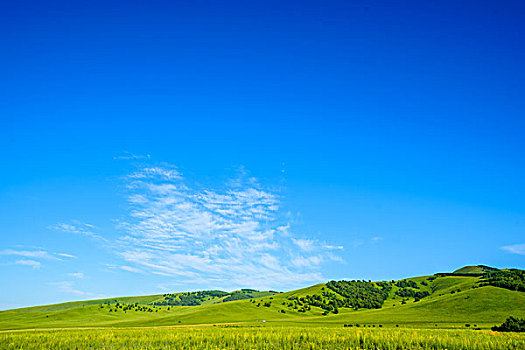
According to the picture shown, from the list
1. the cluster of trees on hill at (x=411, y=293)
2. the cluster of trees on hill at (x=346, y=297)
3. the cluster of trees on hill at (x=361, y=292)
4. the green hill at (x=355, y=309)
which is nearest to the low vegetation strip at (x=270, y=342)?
the green hill at (x=355, y=309)

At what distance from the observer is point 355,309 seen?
372ft

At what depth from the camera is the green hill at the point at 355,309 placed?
76.2 m

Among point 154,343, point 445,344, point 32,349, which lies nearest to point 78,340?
point 32,349

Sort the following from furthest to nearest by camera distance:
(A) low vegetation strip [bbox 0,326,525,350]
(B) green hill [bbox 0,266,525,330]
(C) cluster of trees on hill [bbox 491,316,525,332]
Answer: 1. (B) green hill [bbox 0,266,525,330]
2. (C) cluster of trees on hill [bbox 491,316,525,332]
3. (A) low vegetation strip [bbox 0,326,525,350]

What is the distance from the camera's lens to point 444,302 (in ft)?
293

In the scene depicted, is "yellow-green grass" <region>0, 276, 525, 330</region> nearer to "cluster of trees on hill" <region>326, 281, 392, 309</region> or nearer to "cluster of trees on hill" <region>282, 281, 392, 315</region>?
"cluster of trees on hill" <region>282, 281, 392, 315</region>

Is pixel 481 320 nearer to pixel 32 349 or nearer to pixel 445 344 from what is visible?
pixel 445 344

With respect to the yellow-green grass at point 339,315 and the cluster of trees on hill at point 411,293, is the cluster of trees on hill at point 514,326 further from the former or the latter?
the cluster of trees on hill at point 411,293

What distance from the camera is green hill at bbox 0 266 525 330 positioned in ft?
250

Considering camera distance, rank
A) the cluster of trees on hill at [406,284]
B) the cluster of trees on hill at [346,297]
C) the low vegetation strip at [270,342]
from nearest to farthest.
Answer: the low vegetation strip at [270,342], the cluster of trees on hill at [346,297], the cluster of trees on hill at [406,284]

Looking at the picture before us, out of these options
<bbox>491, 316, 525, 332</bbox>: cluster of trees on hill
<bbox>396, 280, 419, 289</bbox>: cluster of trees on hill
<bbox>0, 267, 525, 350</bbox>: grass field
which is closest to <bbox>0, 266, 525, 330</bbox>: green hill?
<bbox>396, 280, 419, 289</bbox>: cluster of trees on hill

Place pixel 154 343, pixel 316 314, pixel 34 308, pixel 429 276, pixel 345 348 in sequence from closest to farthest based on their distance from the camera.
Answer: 1. pixel 345 348
2. pixel 154 343
3. pixel 316 314
4. pixel 429 276
5. pixel 34 308

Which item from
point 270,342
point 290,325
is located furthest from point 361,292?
point 270,342

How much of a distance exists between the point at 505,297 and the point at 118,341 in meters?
93.6
